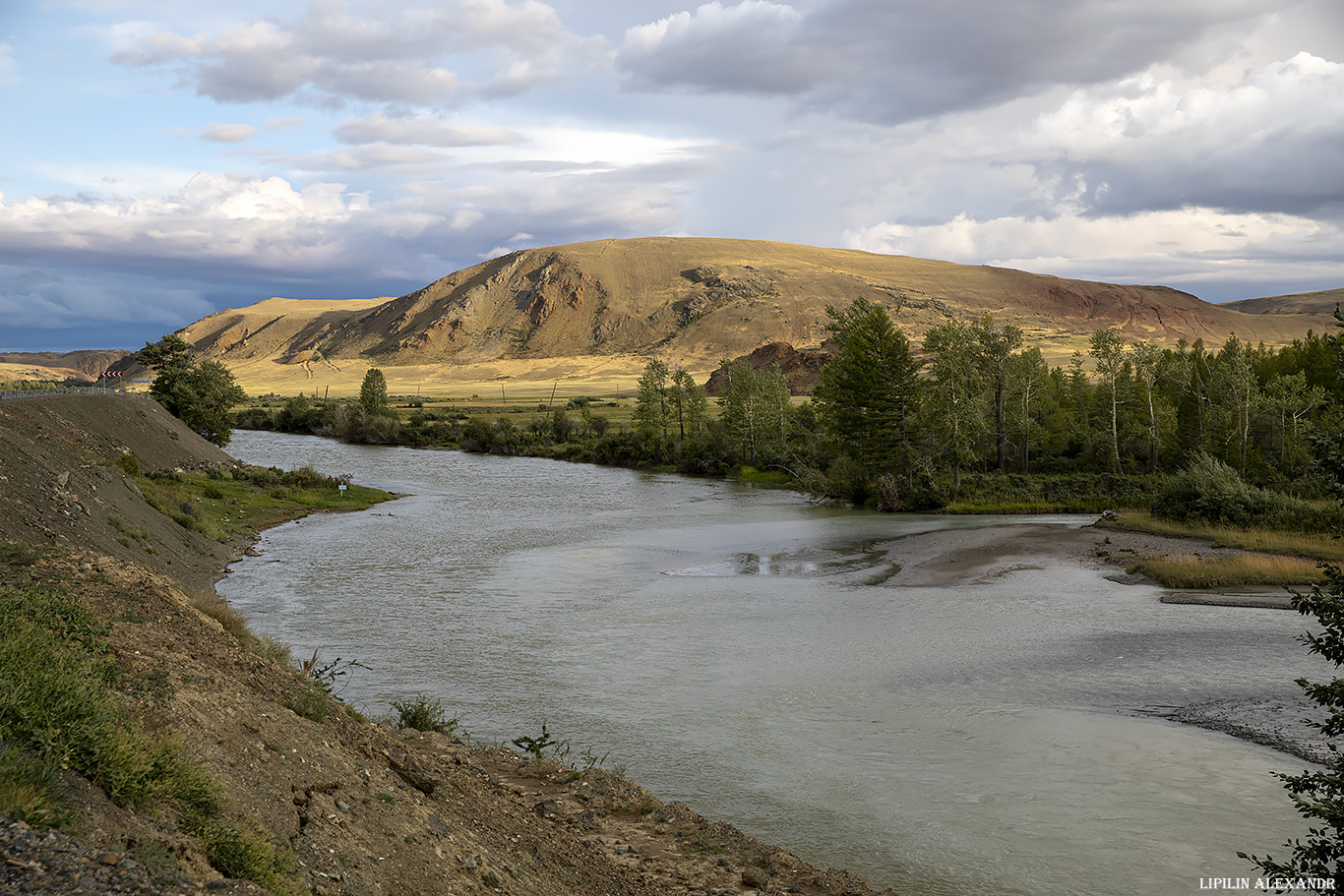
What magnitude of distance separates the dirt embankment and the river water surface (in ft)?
5.53

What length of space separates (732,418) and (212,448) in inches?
1531

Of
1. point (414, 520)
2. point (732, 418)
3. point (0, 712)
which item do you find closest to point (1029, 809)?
point (0, 712)

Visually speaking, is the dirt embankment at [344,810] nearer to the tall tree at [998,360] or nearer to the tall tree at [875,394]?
the tall tree at [875,394]

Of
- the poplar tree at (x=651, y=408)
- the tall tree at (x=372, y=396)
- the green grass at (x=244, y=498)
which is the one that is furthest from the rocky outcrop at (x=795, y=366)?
the green grass at (x=244, y=498)

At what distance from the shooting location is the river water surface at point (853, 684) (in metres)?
11.4

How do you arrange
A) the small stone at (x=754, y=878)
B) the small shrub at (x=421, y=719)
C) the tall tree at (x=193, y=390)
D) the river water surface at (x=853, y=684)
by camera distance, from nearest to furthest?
the small stone at (x=754, y=878) < the river water surface at (x=853, y=684) < the small shrub at (x=421, y=719) < the tall tree at (x=193, y=390)

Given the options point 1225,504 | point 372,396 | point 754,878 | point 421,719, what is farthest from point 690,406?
point 754,878

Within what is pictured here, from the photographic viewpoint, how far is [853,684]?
1797cm

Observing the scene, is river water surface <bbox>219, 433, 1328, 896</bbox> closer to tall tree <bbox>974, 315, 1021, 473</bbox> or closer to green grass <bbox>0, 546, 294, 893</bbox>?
green grass <bbox>0, 546, 294, 893</bbox>

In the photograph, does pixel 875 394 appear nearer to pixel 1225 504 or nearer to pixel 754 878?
pixel 1225 504

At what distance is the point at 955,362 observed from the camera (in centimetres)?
5159

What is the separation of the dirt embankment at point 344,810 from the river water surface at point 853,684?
5.53ft

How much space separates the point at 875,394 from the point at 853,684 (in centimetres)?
3937

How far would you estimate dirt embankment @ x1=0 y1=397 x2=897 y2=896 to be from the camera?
19.0 feet
